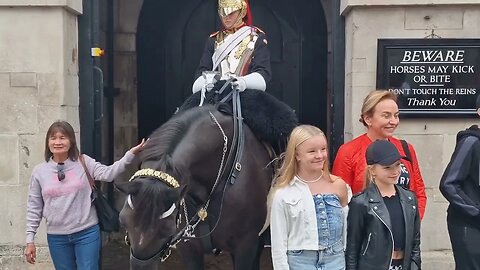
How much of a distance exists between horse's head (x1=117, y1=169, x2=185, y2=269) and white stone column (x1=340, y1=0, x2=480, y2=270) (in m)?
2.82

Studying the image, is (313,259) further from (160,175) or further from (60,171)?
(60,171)

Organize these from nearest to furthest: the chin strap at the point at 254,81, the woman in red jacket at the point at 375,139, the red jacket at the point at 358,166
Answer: the woman in red jacket at the point at 375,139, the red jacket at the point at 358,166, the chin strap at the point at 254,81

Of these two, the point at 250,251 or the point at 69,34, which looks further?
the point at 69,34

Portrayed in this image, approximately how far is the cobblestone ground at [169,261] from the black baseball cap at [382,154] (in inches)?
121

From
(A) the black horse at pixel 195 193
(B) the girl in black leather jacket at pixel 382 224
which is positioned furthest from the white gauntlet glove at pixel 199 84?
(B) the girl in black leather jacket at pixel 382 224

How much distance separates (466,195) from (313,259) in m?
1.16

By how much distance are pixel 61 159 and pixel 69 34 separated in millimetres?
1732

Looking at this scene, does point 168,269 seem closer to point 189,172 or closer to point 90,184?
point 90,184

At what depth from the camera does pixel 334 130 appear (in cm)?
556

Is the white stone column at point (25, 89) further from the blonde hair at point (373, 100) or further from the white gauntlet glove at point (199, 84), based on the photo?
the blonde hair at point (373, 100)

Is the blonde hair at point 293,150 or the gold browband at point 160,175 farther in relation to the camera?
the blonde hair at point 293,150

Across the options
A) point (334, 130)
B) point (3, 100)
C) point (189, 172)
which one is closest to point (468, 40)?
point (334, 130)

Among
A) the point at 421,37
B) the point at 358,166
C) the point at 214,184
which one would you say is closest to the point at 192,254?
the point at 214,184

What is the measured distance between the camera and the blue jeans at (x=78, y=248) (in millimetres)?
3861
